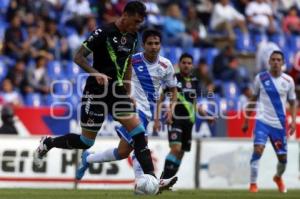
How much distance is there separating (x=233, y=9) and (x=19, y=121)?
1103 cm

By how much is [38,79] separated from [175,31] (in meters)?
5.94

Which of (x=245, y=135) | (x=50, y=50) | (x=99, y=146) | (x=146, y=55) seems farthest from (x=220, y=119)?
(x=146, y=55)

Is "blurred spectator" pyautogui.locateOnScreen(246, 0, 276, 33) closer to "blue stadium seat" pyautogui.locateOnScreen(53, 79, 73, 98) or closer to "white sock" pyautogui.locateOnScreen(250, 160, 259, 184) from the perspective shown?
"blue stadium seat" pyautogui.locateOnScreen(53, 79, 73, 98)

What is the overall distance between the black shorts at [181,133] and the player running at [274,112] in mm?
1129

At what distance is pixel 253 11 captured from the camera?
3003 cm

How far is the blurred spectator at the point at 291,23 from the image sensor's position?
30656 mm

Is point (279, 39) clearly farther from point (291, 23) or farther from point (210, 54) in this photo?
point (210, 54)

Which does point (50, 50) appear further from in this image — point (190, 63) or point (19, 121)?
point (190, 63)

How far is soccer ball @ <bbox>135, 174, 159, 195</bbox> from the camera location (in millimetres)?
12414

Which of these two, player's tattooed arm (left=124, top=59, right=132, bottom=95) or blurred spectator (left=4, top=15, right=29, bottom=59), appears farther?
blurred spectator (left=4, top=15, right=29, bottom=59)

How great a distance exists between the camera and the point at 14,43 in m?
24.2

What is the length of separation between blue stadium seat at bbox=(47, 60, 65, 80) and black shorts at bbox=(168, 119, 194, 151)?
6.78 meters

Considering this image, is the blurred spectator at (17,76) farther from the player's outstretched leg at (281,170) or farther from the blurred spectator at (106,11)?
the player's outstretched leg at (281,170)

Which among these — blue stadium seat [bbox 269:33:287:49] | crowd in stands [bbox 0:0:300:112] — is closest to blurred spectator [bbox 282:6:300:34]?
Answer: crowd in stands [bbox 0:0:300:112]
